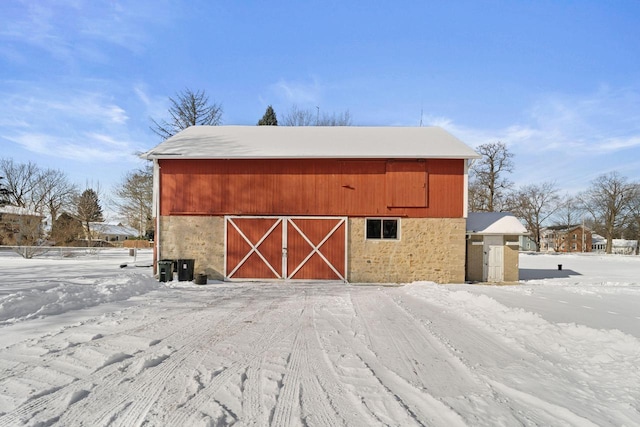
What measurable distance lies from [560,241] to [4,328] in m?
88.6

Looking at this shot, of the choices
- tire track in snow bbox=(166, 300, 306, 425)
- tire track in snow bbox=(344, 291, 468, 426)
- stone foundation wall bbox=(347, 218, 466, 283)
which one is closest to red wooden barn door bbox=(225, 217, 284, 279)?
stone foundation wall bbox=(347, 218, 466, 283)

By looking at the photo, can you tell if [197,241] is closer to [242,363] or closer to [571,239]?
[242,363]

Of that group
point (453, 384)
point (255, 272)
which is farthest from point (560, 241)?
point (453, 384)

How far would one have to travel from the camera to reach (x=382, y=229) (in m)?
14.0

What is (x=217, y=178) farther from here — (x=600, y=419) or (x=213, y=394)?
(x=600, y=419)

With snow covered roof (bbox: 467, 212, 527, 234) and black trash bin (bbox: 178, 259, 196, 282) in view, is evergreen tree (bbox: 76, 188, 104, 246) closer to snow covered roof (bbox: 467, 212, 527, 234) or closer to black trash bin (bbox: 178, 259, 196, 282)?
black trash bin (bbox: 178, 259, 196, 282)

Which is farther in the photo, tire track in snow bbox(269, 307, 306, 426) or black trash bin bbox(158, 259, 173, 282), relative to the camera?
black trash bin bbox(158, 259, 173, 282)

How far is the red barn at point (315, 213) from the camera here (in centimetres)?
1376

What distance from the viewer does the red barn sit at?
13758 millimetres

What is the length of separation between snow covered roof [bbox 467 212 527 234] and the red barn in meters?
1.48

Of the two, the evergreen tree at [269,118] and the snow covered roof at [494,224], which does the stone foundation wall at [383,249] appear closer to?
the snow covered roof at [494,224]

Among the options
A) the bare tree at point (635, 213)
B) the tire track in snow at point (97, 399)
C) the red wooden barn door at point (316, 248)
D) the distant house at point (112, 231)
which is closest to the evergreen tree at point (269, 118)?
the red wooden barn door at point (316, 248)

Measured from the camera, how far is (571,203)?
5650 centimetres

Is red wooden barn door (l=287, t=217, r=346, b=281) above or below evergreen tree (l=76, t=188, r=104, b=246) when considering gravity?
below
